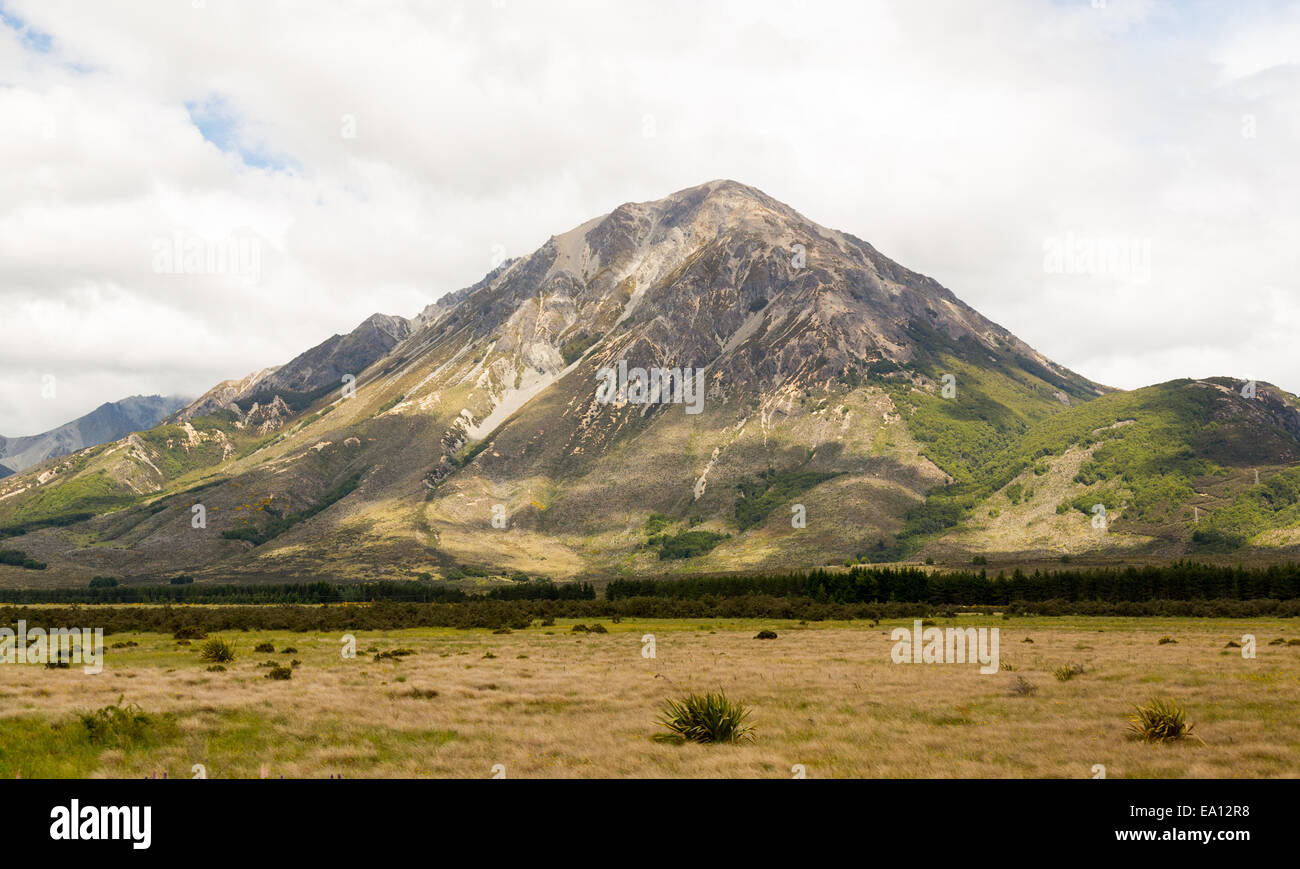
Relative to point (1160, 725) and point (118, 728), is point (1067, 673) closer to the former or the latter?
point (1160, 725)

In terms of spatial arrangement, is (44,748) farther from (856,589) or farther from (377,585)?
(377,585)

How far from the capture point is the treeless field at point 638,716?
1814cm

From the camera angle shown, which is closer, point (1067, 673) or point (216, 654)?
point (1067, 673)

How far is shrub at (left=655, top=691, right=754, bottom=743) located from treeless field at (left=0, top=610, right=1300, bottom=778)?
705mm

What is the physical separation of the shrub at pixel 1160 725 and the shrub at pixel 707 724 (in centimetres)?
1036

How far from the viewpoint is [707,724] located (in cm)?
2164

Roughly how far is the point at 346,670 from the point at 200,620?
53747 mm

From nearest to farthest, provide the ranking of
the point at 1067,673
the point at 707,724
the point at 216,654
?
1. the point at 707,724
2. the point at 1067,673
3. the point at 216,654

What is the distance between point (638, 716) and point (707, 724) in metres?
4.21

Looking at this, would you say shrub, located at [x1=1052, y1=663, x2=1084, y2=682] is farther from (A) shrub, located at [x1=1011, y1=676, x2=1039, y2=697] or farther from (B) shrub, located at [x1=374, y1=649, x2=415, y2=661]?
(B) shrub, located at [x1=374, y1=649, x2=415, y2=661]

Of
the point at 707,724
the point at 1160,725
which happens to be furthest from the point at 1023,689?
the point at 707,724

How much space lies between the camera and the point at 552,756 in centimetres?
1922

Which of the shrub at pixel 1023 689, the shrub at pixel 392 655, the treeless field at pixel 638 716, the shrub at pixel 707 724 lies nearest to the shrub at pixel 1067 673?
the treeless field at pixel 638 716
